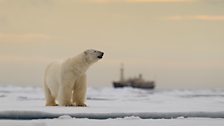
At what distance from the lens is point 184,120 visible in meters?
5.13

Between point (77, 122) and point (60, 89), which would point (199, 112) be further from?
point (60, 89)

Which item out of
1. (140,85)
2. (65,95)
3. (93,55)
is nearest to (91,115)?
(65,95)

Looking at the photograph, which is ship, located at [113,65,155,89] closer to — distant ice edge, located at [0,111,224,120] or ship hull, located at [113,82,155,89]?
ship hull, located at [113,82,155,89]

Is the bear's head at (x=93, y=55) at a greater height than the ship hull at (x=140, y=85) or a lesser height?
lesser

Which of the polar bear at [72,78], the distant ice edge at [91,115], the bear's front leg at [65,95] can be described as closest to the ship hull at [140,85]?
the polar bear at [72,78]

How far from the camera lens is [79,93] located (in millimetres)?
7977

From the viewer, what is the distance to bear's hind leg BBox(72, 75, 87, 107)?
7.98m

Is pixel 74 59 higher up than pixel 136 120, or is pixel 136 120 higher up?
pixel 74 59

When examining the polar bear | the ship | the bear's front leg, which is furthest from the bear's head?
the ship

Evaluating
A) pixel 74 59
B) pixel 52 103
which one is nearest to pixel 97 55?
pixel 74 59

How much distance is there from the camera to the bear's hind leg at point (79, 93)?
7984mm

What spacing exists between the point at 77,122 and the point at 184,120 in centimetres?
122

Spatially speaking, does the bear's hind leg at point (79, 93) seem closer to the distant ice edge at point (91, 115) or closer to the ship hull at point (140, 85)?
the distant ice edge at point (91, 115)

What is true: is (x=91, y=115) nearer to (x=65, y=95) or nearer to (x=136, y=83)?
(x=65, y=95)
